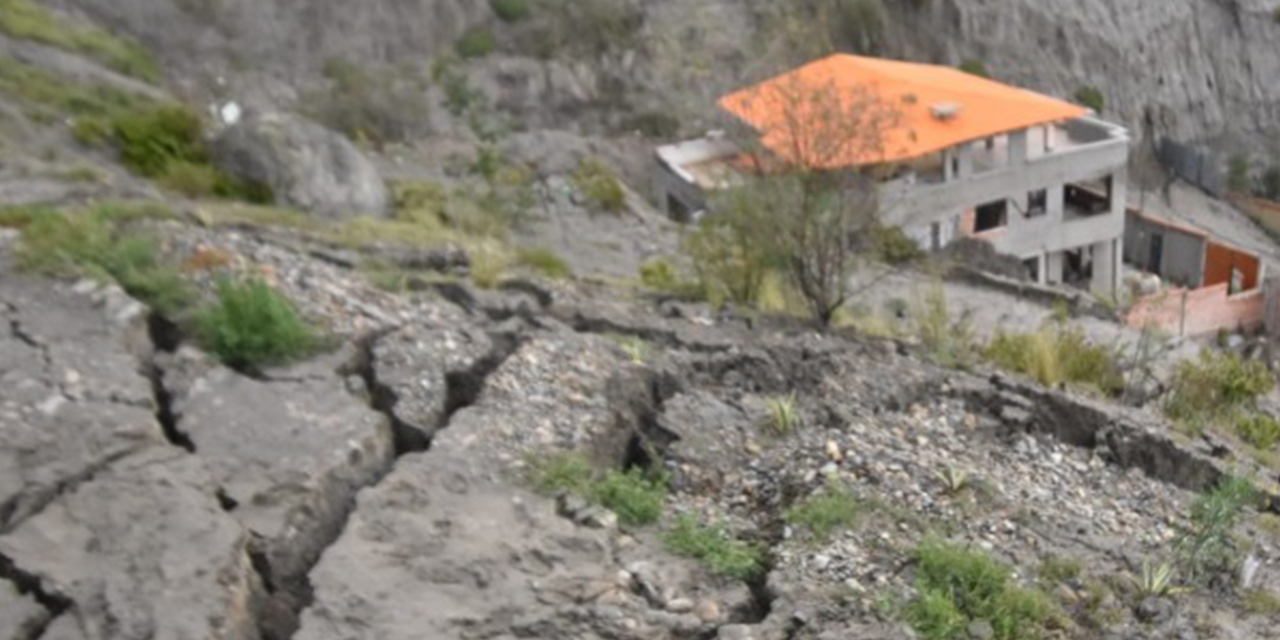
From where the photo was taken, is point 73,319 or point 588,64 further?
point 588,64


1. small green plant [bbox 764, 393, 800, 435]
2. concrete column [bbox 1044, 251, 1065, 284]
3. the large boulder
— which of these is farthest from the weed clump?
concrete column [bbox 1044, 251, 1065, 284]

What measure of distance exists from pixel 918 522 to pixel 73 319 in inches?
178

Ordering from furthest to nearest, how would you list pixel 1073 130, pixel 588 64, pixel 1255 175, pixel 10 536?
pixel 1255 175 → pixel 588 64 → pixel 1073 130 → pixel 10 536

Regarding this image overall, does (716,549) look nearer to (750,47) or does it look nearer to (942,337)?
(942,337)

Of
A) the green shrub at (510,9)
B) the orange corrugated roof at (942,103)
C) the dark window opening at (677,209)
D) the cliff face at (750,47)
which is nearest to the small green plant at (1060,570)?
the orange corrugated roof at (942,103)

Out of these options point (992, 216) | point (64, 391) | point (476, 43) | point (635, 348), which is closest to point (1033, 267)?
point (992, 216)

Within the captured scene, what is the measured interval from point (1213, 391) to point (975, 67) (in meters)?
19.5

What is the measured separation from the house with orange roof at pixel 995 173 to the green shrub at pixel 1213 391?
788cm

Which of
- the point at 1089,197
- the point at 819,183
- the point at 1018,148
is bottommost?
the point at 1089,197

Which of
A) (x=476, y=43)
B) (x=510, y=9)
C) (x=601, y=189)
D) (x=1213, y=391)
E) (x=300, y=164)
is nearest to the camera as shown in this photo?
(x=1213, y=391)

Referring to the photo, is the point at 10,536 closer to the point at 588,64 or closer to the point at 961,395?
the point at 961,395

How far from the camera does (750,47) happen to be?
29.0m

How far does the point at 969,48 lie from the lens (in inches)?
1211

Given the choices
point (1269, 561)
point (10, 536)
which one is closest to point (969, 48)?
point (1269, 561)
